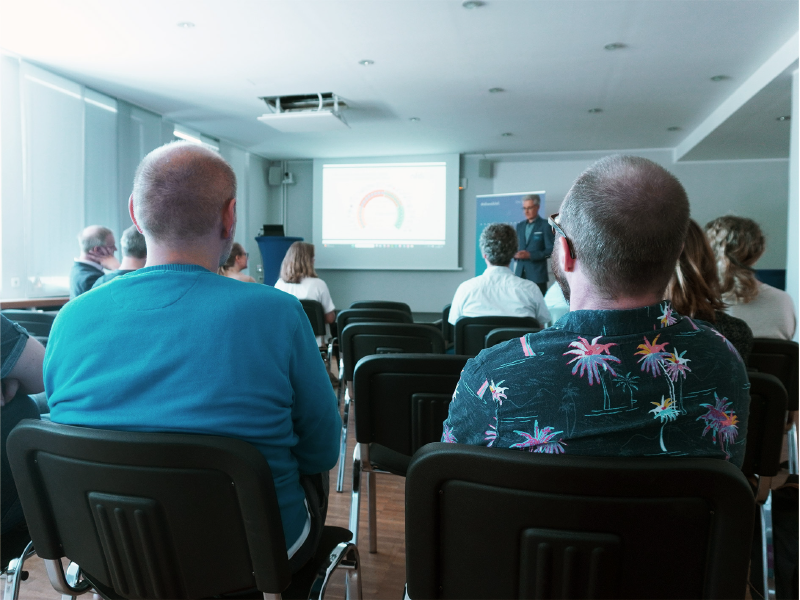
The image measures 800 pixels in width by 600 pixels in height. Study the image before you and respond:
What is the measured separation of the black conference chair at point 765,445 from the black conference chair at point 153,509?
4.19ft

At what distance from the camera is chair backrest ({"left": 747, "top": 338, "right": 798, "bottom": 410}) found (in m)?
2.18

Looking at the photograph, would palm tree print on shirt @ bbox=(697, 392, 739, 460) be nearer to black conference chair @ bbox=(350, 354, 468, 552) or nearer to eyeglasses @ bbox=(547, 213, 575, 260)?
eyeglasses @ bbox=(547, 213, 575, 260)

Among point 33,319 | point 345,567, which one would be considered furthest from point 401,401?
point 33,319

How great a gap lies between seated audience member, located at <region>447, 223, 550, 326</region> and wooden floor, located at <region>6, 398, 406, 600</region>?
114cm

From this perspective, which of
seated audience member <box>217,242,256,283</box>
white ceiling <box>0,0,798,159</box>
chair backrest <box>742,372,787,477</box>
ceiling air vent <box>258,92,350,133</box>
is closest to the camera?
chair backrest <box>742,372,787,477</box>

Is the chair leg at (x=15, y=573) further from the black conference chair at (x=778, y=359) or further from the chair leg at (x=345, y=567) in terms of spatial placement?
the black conference chair at (x=778, y=359)

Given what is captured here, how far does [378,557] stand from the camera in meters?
2.05

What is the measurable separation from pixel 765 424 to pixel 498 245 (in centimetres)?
208

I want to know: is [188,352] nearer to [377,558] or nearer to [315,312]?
[377,558]

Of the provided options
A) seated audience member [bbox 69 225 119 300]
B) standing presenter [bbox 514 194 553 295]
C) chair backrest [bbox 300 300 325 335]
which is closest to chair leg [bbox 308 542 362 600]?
chair backrest [bbox 300 300 325 335]

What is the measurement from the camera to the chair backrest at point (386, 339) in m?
2.77

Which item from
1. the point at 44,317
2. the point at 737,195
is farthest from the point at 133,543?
the point at 737,195

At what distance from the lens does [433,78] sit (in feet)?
18.1

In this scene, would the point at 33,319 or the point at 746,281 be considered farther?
the point at 33,319
